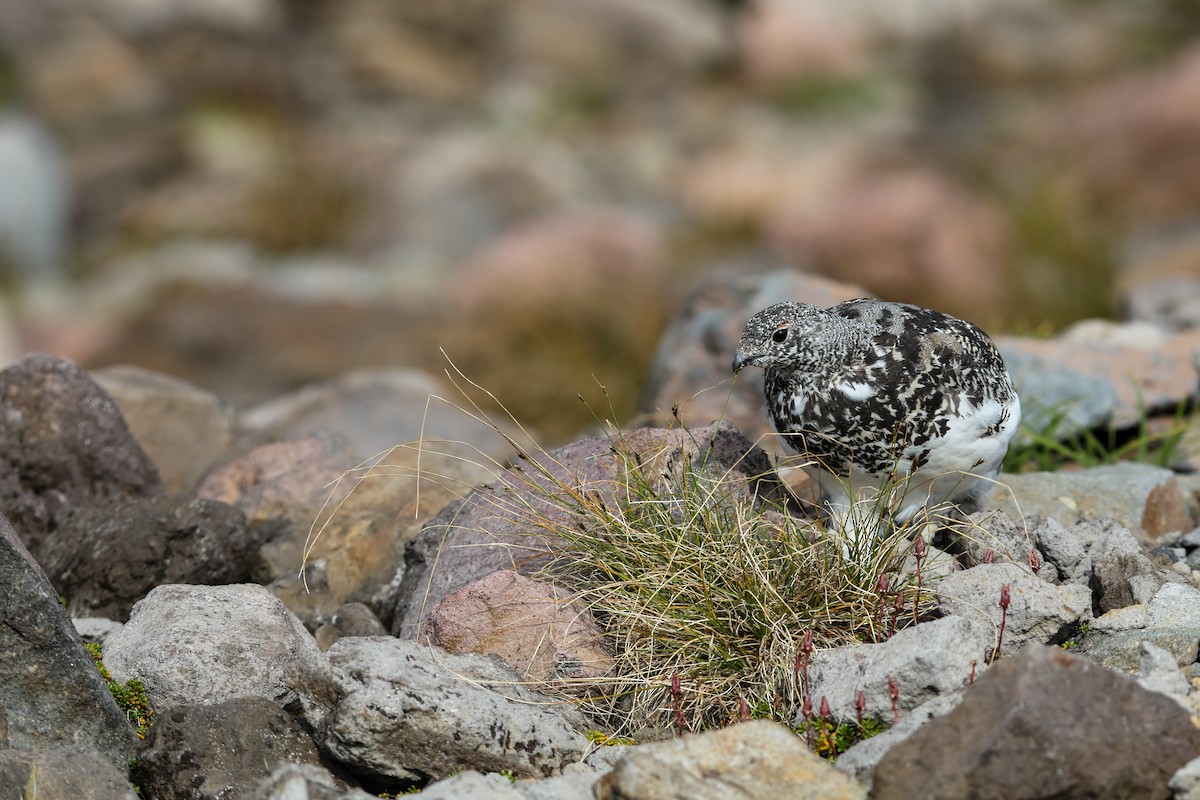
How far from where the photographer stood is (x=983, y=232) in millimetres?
12875

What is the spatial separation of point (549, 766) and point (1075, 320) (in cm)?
763

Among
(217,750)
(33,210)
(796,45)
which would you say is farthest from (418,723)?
(796,45)

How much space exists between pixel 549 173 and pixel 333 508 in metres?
14.3

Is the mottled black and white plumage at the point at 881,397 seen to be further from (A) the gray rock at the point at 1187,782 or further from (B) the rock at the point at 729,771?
(A) the gray rock at the point at 1187,782

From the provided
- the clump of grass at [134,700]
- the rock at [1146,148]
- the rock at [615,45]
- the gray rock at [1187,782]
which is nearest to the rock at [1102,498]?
the gray rock at [1187,782]

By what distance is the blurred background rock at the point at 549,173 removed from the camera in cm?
1188

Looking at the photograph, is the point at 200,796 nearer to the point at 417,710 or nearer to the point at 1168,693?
the point at 417,710

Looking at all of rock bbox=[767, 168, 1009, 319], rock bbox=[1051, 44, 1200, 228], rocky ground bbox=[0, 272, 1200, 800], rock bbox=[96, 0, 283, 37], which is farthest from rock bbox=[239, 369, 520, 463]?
rock bbox=[96, 0, 283, 37]

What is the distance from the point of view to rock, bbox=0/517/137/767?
3881mm

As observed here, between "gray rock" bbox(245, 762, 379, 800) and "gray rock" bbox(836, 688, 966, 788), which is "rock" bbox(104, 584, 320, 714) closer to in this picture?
"gray rock" bbox(245, 762, 379, 800)

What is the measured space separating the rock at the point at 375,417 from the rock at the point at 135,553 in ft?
6.00

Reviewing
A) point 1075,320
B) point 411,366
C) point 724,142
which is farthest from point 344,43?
point 1075,320

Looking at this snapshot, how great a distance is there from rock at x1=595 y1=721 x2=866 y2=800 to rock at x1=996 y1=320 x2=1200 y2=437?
10.4 ft

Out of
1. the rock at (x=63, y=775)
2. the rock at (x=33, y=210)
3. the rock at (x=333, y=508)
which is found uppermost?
the rock at (x=63, y=775)
